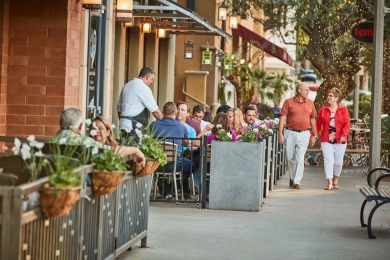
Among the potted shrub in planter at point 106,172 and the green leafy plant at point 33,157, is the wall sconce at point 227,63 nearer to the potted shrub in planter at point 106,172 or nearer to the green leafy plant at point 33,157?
the potted shrub in planter at point 106,172

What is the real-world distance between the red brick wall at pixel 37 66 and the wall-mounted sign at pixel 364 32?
20.8 ft

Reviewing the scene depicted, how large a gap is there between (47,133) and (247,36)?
2239 cm

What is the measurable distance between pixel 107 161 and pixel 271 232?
4487mm

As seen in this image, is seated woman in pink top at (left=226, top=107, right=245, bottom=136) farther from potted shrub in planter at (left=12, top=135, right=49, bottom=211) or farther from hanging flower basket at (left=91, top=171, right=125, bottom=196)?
potted shrub in planter at (left=12, top=135, right=49, bottom=211)

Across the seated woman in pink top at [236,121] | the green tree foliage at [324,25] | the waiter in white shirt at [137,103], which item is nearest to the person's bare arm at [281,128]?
the seated woman in pink top at [236,121]

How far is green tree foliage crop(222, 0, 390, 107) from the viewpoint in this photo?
27.5 metres

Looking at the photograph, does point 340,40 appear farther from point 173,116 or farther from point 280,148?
point 173,116

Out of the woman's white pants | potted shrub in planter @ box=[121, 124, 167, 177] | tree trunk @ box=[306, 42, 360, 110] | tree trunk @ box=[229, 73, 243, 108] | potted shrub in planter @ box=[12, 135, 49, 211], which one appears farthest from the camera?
tree trunk @ box=[229, 73, 243, 108]

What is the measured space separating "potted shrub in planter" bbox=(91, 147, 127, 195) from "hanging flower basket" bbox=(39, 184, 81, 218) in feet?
4.72

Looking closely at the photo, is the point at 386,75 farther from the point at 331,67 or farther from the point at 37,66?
the point at 37,66

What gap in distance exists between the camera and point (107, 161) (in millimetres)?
8938

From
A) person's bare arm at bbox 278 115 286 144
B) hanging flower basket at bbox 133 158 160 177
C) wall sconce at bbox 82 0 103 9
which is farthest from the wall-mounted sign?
hanging flower basket at bbox 133 158 160 177

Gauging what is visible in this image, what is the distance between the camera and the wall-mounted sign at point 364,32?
773 inches

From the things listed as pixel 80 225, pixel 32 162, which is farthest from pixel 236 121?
pixel 32 162
